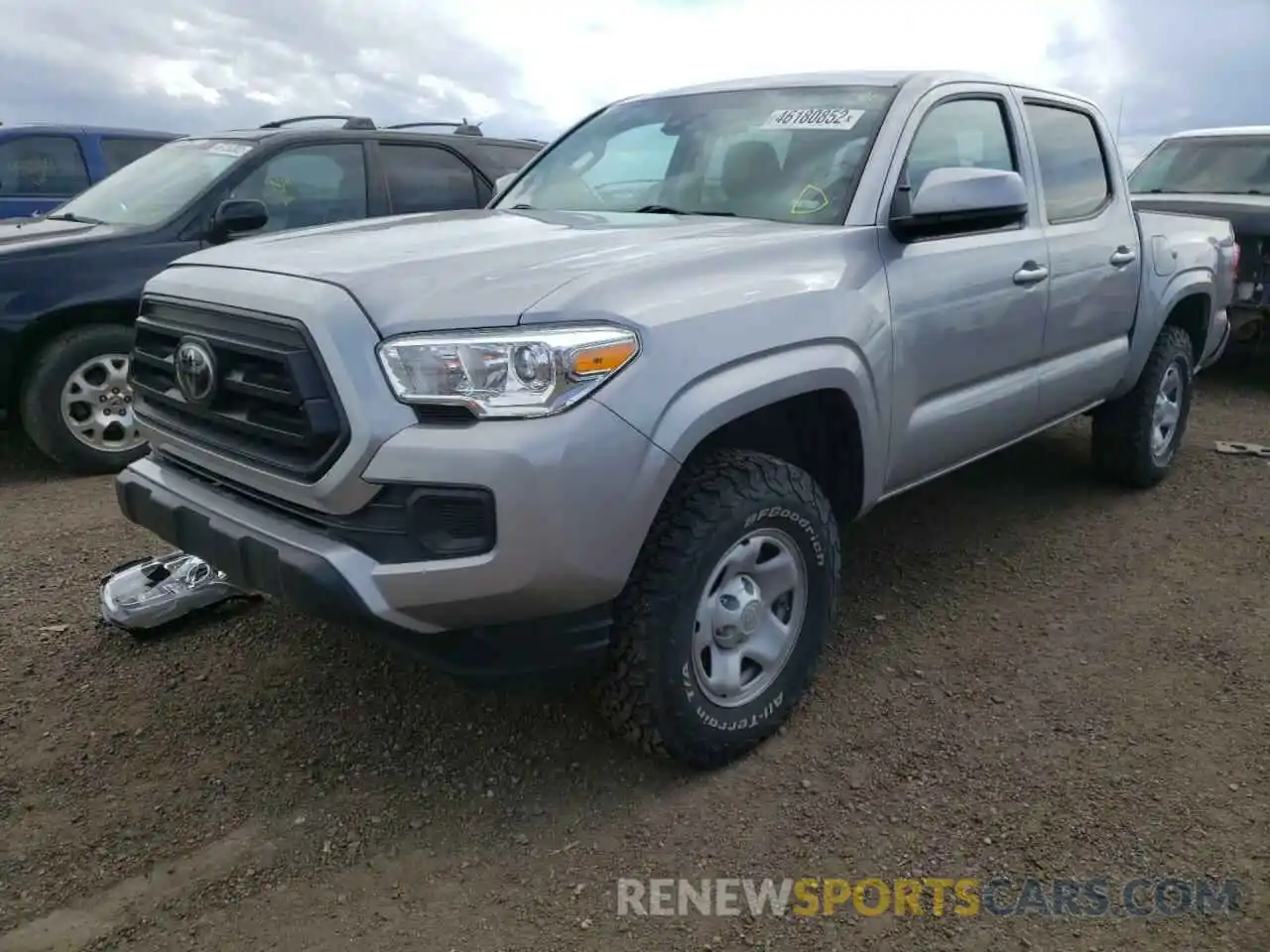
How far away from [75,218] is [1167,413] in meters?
5.65

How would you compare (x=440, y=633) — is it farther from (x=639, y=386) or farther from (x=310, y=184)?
(x=310, y=184)

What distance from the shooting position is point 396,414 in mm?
2189

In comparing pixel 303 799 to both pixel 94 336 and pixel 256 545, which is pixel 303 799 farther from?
pixel 94 336

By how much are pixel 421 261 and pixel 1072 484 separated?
3856mm

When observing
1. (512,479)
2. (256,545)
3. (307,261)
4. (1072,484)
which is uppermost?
(307,261)

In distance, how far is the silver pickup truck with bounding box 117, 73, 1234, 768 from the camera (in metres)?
2.19

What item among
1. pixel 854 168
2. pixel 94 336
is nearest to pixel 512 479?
pixel 854 168

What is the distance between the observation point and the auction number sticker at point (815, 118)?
3234mm

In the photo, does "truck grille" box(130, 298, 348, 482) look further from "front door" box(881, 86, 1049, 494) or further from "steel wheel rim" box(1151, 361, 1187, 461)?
"steel wheel rim" box(1151, 361, 1187, 461)

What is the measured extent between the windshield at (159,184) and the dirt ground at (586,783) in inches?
88.3

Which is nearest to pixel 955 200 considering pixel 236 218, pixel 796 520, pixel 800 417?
pixel 800 417

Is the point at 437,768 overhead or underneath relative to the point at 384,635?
underneath

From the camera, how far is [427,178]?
612 centimetres

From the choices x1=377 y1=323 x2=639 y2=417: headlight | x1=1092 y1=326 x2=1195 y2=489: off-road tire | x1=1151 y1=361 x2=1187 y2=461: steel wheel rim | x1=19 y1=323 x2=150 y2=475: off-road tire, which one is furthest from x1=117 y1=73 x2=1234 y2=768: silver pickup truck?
x1=19 y1=323 x2=150 y2=475: off-road tire
